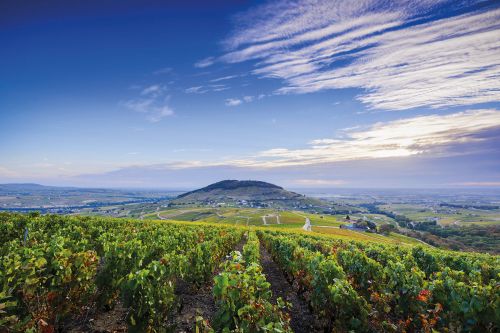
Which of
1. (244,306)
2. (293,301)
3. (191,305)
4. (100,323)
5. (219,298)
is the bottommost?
(293,301)

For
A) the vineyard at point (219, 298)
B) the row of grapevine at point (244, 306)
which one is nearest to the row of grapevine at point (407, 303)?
the vineyard at point (219, 298)

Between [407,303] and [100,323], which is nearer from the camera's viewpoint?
[407,303]

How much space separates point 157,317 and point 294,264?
8.49 metres

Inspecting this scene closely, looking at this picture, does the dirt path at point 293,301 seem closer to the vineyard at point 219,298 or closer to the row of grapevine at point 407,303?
the vineyard at point 219,298

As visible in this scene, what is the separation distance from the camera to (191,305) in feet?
37.4

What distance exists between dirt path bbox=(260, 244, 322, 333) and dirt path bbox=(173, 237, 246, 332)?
3.27 meters

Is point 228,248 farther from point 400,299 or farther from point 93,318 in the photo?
point 400,299

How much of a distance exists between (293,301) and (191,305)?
15.6 feet

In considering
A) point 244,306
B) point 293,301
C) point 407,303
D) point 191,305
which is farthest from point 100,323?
point 407,303

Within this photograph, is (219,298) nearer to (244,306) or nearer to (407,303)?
(244,306)

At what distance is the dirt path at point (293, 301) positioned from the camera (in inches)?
392

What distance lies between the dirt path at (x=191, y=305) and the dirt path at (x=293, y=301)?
10.7ft

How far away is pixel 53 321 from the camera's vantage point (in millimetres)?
7488

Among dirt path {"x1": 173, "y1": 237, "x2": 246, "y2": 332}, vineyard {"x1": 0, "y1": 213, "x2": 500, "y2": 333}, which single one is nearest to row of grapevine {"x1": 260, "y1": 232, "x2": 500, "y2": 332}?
vineyard {"x1": 0, "y1": 213, "x2": 500, "y2": 333}
